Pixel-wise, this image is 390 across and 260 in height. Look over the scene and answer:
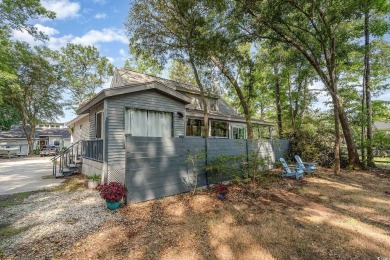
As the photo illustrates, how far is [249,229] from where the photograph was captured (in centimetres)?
395

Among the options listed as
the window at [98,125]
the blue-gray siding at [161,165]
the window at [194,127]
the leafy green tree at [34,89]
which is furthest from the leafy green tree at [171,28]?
the leafy green tree at [34,89]

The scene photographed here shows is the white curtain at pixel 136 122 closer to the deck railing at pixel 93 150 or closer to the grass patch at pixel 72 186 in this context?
the deck railing at pixel 93 150

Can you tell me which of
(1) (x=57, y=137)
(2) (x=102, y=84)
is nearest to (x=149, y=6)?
(2) (x=102, y=84)

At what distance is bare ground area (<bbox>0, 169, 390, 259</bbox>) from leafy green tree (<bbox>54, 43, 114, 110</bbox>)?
29.8 metres

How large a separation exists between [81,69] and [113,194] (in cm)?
3078

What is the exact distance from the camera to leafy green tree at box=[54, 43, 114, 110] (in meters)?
28.0

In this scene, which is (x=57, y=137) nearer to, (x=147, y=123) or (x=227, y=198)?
(x=147, y=123)

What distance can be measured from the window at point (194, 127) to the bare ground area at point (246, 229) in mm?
8040

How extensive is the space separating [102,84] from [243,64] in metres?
25.5

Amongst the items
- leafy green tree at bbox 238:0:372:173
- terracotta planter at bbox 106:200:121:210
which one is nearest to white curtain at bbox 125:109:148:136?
terracotta planter at bbox 106:200:121:210

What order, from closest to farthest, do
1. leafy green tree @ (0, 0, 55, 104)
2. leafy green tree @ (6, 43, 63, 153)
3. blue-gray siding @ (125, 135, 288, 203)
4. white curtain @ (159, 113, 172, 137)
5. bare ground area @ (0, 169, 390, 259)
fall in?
bare ground area @ (0, 169, 390, 259) < blue-gray siding @ (125, 135, 288, 203) < white curtain @ (159, 113, 172, 137) < leafy green tree @ (0, 0, 55, 104) < leafy green tree @ (6, 43, 63, 153)

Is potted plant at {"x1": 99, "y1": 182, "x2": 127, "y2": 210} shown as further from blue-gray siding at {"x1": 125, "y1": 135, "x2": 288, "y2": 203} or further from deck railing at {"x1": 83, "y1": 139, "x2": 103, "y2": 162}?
A: deck railing at {"x1": 83, "y1": 139, "x2": 103, "y2": 162}

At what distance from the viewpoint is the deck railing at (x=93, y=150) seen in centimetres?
821

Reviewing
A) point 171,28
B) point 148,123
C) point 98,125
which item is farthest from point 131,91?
point 171,28
